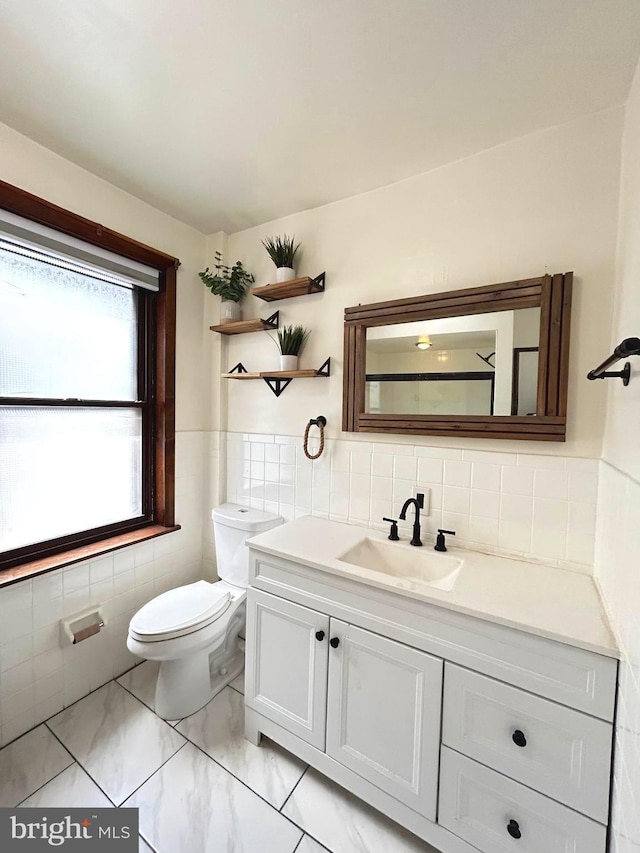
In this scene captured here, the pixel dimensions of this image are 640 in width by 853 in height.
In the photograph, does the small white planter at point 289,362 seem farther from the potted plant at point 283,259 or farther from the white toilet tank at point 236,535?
the white toilet tank at point 236,535

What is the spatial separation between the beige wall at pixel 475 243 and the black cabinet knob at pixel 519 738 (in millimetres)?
865

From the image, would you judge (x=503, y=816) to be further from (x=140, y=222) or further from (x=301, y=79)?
(x=140, y=222)

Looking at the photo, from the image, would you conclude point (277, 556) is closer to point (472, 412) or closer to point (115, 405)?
point (472, 412)

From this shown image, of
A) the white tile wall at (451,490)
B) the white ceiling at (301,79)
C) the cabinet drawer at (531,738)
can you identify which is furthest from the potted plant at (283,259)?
the cabinet drawer at (531,738)

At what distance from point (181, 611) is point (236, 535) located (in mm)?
413

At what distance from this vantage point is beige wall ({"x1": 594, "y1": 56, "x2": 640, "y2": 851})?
70 centimetres

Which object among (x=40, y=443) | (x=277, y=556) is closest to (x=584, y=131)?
(x=277, y=556)

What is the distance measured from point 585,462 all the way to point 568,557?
0.35 meters

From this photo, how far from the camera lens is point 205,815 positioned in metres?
1.12

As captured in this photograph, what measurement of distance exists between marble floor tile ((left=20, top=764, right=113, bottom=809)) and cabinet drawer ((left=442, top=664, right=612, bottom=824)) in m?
1.20

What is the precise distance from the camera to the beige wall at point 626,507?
70 cm

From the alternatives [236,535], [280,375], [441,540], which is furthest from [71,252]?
[441,540]

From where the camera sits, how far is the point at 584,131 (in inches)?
46.2

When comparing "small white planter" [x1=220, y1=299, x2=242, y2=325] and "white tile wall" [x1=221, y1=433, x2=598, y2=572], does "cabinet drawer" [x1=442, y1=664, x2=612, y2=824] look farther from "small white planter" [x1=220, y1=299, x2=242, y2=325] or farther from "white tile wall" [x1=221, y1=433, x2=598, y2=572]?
"small white planter" [x1=220, y1=299, x2=242, y2=325]
